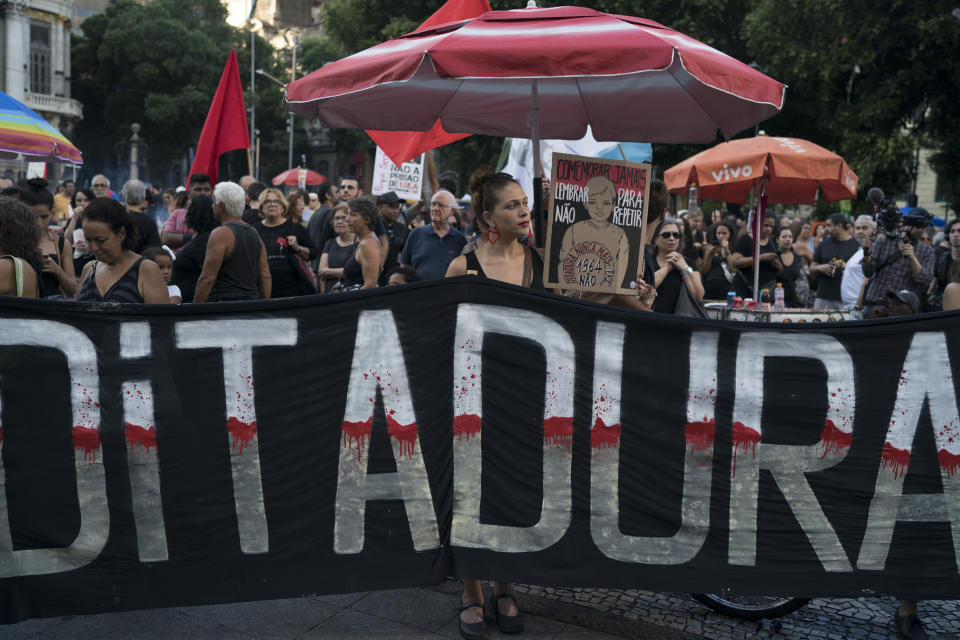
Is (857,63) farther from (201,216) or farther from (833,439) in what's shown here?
(833,439)

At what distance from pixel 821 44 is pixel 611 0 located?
22.1 feet

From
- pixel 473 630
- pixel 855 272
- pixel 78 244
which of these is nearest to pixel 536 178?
pixel 473 630

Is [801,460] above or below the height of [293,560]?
above

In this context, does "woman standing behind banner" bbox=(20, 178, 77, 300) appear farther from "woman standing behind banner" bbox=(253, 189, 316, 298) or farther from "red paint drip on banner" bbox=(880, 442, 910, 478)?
"red paint drip on banner" bbox=(880, 442, 910, 478)

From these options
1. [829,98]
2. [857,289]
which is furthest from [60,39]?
[857,289]

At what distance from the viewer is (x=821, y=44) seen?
27.6 metres

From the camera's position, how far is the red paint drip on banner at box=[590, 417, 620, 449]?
3719mm

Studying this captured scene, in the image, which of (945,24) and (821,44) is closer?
(945,24)

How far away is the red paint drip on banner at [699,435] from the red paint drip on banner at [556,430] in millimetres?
472

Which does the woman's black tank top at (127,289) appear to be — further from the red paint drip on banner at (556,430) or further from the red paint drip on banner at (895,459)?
the red paint drip on banner at (895,459)

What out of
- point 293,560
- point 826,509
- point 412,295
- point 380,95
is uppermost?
point 380,95

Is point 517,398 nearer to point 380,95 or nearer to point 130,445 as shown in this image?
point 130,445

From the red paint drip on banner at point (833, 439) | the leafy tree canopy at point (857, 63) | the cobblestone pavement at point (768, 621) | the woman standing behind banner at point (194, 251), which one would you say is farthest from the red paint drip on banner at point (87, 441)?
the leafy tree canopy at point (857, 63)

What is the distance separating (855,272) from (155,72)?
5453 cm
